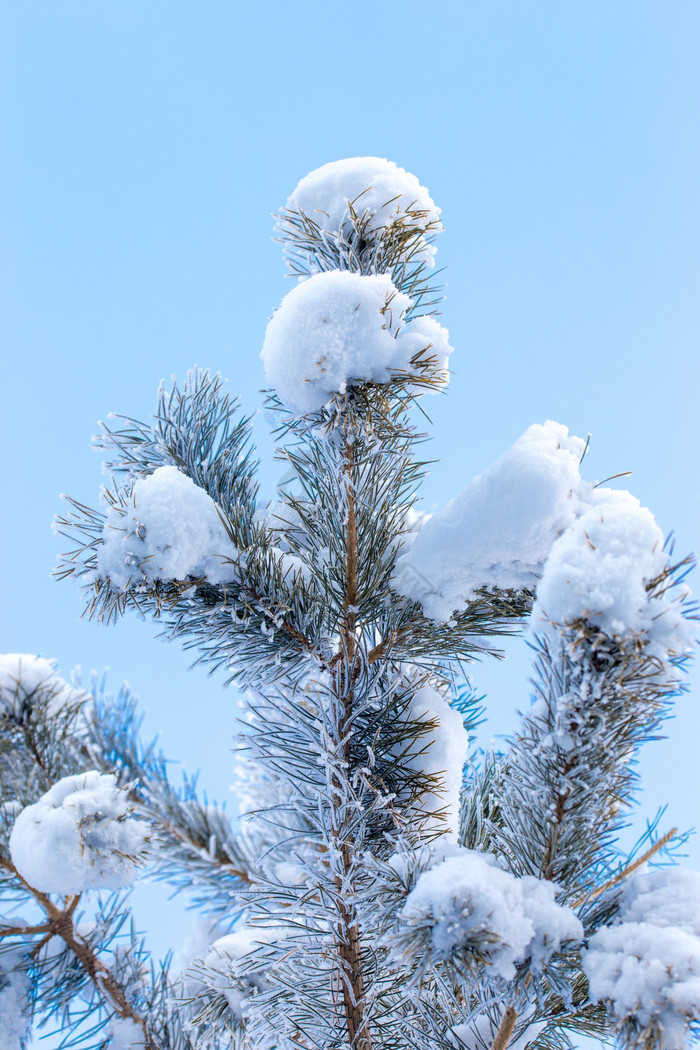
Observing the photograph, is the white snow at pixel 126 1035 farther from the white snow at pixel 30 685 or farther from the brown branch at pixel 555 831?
the brown branch at pixel 555 831

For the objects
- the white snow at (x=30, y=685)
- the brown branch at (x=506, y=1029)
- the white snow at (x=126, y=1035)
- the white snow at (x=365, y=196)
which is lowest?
the white snow at (x=126, y=1035)

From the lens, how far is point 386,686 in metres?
1.38

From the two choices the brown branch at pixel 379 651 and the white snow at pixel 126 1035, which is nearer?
the brown branch at pixel 379 651

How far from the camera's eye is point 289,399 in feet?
4.11

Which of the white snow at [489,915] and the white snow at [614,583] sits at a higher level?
the white snow at [614,583]

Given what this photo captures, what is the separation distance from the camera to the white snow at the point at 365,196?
1.46 m

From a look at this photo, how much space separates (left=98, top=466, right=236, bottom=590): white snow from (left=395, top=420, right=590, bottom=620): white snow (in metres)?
0.38

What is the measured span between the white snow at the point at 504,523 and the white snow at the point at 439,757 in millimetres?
187

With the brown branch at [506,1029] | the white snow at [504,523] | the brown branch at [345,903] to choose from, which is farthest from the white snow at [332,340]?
the brown branch at [506,1029]

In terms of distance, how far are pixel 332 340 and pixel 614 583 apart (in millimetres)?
588

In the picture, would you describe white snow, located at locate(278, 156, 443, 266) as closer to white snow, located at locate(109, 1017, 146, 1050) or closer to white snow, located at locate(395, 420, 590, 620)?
white snow, located at locate(395, 420, 590, 620)

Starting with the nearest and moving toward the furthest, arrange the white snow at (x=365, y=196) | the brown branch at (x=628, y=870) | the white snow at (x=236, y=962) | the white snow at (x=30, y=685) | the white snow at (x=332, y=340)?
the brown branch at (x=628, y=870) < the white snow at (x=332, y=340) < the white snow at (x=236, y=962) < the white snow at (x=365, y=196) < the white snow at (x=30, y=685)

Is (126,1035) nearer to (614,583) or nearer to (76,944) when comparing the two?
(76,944)

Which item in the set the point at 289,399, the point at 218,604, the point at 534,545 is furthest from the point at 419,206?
the point at 218,604
